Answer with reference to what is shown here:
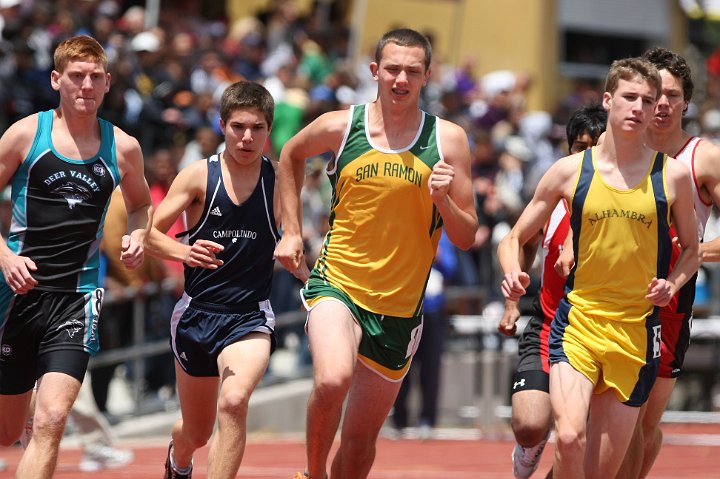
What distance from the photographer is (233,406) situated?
26.6 feet

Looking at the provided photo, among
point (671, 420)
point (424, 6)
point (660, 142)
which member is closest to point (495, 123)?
point (424, 6)

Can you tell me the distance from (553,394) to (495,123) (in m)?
14.7

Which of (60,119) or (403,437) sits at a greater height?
(60,119)

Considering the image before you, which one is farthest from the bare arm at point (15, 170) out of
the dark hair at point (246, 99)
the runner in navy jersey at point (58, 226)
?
the dark hair at point (246, 99)

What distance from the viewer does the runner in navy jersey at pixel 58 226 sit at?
27.0 ft

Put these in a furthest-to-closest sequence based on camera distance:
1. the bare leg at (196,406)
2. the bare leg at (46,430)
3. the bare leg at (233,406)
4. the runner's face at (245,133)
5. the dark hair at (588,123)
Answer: the dark hair at (588,123) → the bare leg at (196,406) → the runner's face at (245,133) → the bare leg at (233,406) → the bare leg at (46,430)

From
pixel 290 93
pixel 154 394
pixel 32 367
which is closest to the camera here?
pixel 32 367

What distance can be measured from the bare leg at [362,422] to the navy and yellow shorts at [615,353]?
1.06m

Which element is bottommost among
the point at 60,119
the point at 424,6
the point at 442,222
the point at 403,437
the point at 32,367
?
the point at 403,437

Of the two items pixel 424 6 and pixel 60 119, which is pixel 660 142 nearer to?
pixel 60 119

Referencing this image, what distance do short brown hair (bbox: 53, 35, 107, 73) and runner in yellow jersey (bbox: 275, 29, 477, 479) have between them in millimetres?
1319

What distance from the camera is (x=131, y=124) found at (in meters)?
16.6

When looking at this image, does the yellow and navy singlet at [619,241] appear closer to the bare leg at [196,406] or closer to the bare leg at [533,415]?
the bare leg at [533,415]

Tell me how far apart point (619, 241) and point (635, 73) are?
3.03 feet
